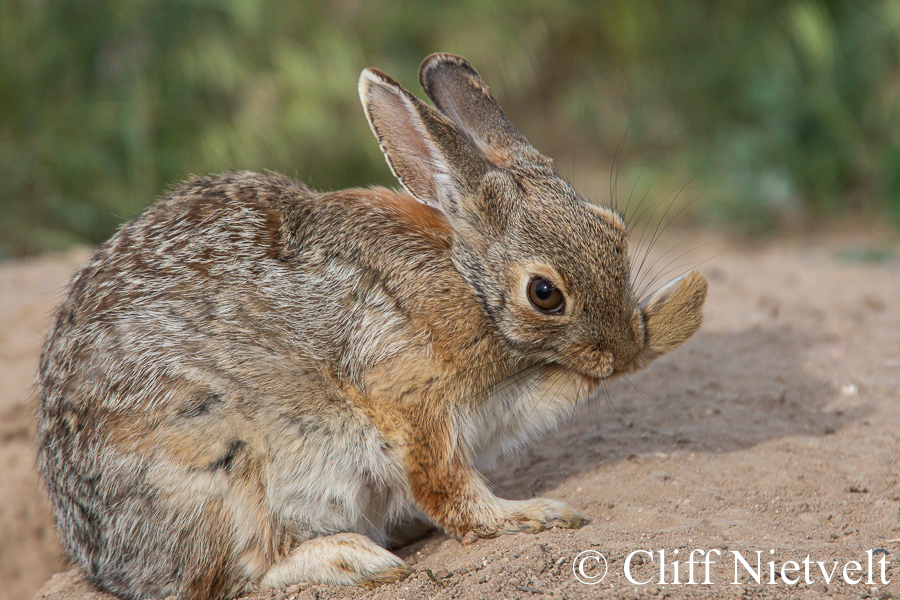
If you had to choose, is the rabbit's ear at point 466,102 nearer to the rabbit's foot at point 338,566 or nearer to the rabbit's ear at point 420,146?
the rabbit's ear at point 420,146

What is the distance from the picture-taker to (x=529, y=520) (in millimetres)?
3559

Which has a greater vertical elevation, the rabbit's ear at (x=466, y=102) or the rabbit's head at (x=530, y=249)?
the rabbit's ear at (x=466, y=102)

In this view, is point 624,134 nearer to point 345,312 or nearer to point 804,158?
point 804,158

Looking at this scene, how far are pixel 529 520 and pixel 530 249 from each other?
3.61ft

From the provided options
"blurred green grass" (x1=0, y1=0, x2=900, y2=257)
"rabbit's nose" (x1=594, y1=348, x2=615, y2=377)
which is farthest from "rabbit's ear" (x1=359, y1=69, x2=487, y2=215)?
"blurred green grass" (x1=0, y1=0, x2=900, y2=257)

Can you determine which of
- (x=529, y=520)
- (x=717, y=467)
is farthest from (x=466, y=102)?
(x=717, y=467)

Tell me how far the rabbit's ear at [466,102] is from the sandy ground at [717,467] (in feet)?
4.82

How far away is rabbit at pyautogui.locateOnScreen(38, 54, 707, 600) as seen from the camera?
3400 millimetres

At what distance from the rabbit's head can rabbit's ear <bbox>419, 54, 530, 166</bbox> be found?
0.25 meters

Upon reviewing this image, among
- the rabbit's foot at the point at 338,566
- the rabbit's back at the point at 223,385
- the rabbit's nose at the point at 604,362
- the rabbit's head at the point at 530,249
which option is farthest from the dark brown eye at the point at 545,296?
the rabbit's foot at the point at 338,566

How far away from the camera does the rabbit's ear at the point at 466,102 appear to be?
13.3ft

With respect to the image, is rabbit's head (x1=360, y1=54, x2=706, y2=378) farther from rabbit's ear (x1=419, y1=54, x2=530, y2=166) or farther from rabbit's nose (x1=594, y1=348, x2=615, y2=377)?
rabbit's ear (x1=419, y1=54, x2=530, y2=166)

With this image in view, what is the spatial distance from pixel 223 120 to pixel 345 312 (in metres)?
6.06

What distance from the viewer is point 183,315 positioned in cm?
356
